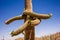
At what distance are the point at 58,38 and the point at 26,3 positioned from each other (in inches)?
948

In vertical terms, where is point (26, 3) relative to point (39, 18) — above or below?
above

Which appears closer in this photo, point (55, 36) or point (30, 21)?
point (30, 21)

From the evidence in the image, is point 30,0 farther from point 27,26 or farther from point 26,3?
point 27,26

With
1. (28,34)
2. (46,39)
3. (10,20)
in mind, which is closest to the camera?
(28,34)

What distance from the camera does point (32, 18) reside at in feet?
9.93

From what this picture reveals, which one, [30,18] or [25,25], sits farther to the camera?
[30,18]

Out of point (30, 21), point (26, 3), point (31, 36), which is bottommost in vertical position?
point (31, 36)

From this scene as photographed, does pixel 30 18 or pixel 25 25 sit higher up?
pixel 30 18

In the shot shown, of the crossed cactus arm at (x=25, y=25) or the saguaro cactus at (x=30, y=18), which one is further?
the saguaro cactus at (x=30, y=18)

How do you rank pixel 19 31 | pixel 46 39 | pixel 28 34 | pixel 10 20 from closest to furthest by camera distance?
pixel 19 31 < pixel 28 34 < pixel 10 20 < pixel 46 39

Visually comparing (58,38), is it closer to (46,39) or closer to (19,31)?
(46,39)

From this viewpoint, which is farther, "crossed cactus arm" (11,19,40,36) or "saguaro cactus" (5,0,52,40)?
"saguaro cactus" (5,0,52,40)

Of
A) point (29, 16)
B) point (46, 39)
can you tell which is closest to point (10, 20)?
point (29, 16)

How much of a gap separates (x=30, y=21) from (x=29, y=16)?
25 cm
